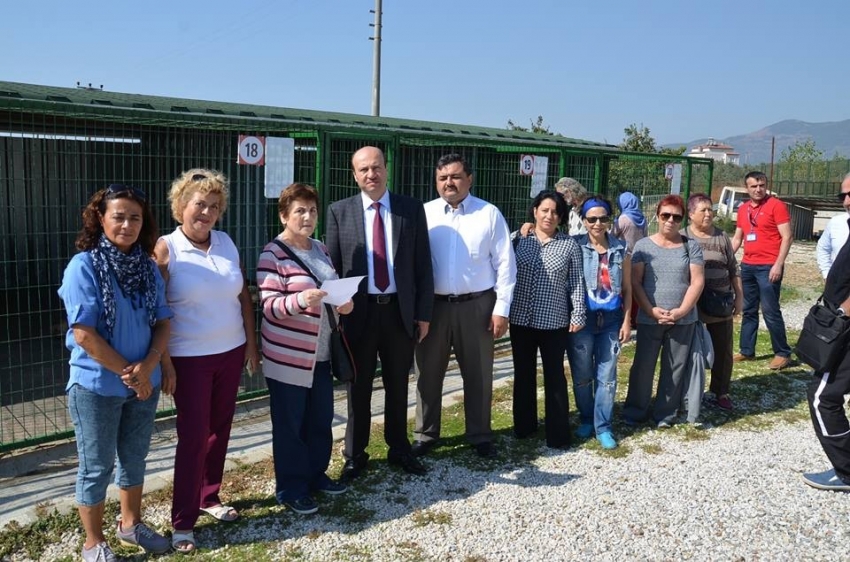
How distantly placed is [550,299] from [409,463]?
1.49 m

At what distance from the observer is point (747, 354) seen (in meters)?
7.66

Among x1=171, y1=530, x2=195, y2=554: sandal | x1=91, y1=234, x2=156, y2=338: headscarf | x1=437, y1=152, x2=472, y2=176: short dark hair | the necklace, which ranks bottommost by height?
x1=171, y1=530, x2=195, y2=554: sandal

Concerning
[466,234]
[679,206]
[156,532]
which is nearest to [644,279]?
[679,206]

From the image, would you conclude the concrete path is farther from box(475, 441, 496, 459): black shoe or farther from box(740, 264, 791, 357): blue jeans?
box(740, 264, 791, 357): blue jeans

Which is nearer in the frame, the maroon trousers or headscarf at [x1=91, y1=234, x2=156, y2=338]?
headscarf at [x1=91, y1=234, x2=156, y2=338]

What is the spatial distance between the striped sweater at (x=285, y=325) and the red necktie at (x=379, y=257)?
1.59ft

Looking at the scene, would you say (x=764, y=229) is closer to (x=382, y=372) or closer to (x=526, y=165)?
(x=526, y=165)

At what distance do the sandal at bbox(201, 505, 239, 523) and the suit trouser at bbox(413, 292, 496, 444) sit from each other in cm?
146

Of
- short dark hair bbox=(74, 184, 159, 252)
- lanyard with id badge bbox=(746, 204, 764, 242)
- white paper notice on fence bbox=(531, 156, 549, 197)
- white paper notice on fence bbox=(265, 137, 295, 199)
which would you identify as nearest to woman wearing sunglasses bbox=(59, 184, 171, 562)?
short dark hair bbox=(74, 184, 159, 252)

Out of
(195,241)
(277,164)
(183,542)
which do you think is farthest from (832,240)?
(183,542)

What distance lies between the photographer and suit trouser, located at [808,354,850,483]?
4293 mm

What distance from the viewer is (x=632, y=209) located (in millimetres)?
7141

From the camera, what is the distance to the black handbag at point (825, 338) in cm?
428

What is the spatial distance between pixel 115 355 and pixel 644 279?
12.7ft
